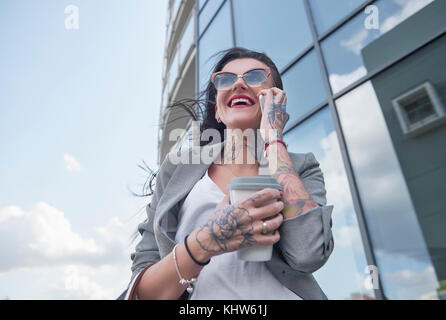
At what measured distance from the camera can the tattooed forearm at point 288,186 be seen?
923mm

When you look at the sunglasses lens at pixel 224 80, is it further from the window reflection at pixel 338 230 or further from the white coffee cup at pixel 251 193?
the window reflection at pixel 338 230

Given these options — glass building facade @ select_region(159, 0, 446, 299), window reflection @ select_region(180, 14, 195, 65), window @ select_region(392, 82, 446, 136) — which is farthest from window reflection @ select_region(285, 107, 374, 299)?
window reflection @ select_region(180, 14, 195, 65)

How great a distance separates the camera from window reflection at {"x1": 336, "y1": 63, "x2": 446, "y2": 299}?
2.43 metres

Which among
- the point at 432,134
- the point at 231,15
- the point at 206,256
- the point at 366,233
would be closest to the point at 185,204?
the point at 206,256

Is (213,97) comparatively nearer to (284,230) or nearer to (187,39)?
(284,230)

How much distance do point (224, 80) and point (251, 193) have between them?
0.79 meters

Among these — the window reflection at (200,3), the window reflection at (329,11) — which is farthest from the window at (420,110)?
the window reflection at (200,3)

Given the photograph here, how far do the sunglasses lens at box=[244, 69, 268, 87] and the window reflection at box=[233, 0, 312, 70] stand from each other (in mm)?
3155

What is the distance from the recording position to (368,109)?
314 cm

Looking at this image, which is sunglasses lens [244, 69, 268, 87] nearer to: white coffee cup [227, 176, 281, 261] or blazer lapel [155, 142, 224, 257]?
blazer lapel [155, 142, 224, 257]

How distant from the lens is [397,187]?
2.72 meters

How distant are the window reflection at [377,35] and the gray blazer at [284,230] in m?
2.63
